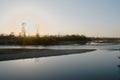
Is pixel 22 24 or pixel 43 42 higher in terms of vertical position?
pixel 22 24

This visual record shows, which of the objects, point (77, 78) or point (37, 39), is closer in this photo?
point (77, 78)

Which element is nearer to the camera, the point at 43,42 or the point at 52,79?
the point at 52,79

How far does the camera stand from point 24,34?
115 m

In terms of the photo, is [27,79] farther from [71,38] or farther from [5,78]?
[71,38]

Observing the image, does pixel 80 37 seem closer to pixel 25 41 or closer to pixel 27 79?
pixel 25 41

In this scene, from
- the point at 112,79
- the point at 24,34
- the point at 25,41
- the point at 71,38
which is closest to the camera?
the point at 112,79

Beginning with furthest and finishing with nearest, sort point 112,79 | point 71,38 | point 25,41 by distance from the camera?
point 71,38, point 25,41, point 112,79

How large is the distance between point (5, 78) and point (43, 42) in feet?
288

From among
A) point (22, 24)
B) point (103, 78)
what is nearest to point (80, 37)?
point (22, 24)

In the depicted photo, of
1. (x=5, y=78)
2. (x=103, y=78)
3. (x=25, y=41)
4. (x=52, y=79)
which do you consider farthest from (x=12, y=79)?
(x=25, y=41)

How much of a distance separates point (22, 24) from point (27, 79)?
103 meters

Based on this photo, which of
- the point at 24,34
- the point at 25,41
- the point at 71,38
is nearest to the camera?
the point at 25,41

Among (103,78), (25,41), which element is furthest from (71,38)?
(103,78)

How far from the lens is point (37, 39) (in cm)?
10512
